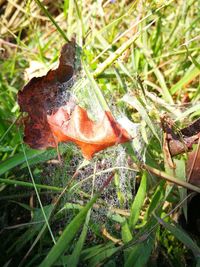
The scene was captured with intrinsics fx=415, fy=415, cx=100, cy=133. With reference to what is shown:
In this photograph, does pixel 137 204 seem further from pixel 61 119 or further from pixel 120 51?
pixel 120 51

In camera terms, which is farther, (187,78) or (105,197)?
(187,78)

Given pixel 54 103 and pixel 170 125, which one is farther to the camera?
pixel 54 103

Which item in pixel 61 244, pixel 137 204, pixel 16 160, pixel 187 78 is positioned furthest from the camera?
pixel 187 78

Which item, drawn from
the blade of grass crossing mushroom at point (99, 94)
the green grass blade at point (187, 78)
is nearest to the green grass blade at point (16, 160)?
the blade of grass crossing mushroom at point (99, 94)

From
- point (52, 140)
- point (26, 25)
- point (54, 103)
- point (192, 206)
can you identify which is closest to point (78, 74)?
point (54, 103)

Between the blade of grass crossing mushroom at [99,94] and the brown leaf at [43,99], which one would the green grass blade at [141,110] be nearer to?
the blade of grass crossing mushroom at [99,94]

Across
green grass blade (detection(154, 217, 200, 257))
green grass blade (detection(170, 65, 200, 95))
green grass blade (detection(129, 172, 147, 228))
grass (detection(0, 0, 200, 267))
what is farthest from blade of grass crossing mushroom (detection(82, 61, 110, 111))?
green grass blade (detection(170, 65, 200, 95))

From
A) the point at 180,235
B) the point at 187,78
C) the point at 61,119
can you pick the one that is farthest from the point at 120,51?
the point at 180,235

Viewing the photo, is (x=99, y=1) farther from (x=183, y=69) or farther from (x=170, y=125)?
(x=170, y=125)
